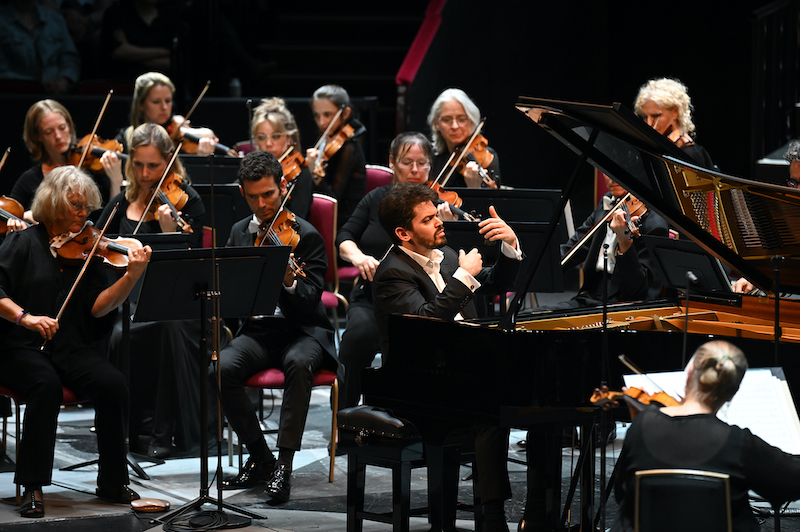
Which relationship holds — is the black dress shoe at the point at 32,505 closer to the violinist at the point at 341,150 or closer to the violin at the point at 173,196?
the violin at the point at 173,196

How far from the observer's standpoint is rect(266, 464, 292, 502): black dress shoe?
4207 millimetres

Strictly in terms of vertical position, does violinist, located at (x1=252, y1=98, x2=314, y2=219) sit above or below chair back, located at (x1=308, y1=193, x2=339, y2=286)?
above

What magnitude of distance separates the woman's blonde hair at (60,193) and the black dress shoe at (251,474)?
1.19 m

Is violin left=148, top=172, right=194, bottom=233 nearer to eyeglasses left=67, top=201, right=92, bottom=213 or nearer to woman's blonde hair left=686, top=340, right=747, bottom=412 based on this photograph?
eyeglasses left=67, top=201, right=92, bottom=213

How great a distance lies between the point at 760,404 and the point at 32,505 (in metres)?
2.62

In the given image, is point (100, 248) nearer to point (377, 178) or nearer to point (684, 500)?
point (377, 178)

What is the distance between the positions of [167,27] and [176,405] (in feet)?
11.9

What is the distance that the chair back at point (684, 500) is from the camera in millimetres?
2363

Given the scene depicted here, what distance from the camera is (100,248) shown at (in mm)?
4230

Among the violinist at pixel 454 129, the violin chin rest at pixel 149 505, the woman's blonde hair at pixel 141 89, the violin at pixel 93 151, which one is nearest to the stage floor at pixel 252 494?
the violin chin rest at pixel 149 505

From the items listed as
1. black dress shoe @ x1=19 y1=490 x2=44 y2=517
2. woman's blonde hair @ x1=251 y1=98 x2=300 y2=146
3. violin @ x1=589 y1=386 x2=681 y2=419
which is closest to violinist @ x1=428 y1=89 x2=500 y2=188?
woman's blonde hair @ x1=251 y1=98 x2=300 y2=146

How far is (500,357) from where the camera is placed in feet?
10.3

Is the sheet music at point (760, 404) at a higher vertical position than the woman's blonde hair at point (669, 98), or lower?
lower

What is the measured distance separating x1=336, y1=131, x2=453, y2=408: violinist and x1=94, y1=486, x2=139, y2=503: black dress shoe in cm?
91
